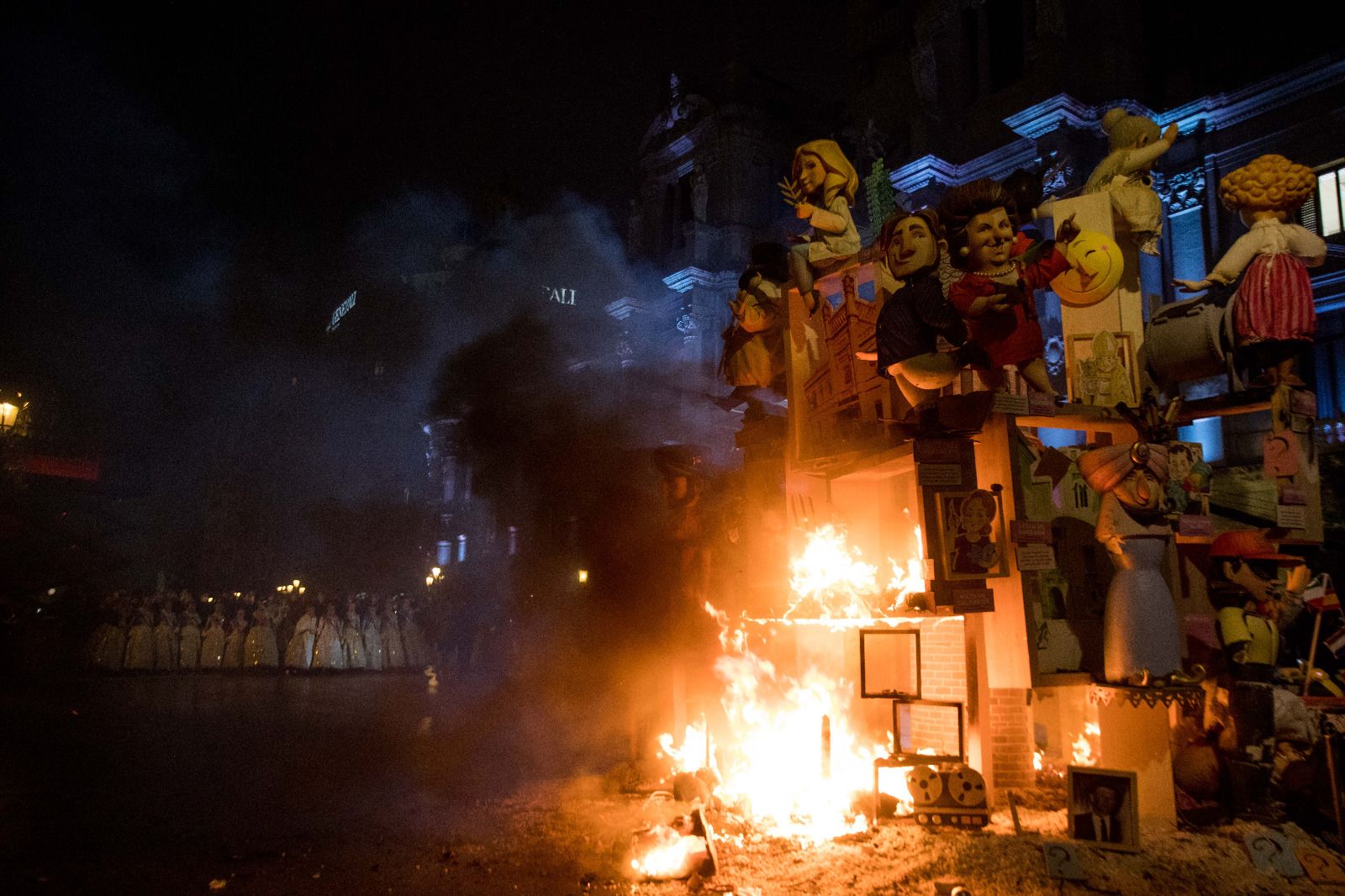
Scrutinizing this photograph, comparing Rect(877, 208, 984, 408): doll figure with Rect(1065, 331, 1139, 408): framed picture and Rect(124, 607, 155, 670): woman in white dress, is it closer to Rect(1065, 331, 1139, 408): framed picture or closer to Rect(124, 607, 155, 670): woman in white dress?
Rect(1065, 331, 1139, 408): framed picture

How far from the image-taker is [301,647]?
877 inches

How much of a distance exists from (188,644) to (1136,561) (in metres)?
21.9

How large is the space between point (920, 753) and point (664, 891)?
272 centimetres

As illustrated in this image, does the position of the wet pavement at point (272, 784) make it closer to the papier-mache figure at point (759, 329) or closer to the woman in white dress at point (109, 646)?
the woman in white dress at point (109, 646)

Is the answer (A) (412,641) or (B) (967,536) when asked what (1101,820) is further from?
(A) (412,641)

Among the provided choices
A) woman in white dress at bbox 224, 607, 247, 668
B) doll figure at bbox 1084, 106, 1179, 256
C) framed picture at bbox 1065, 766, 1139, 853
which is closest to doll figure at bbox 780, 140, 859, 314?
doll figure at bbox 1084, 106, 1179, 256

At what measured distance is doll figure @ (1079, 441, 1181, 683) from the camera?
6938mm

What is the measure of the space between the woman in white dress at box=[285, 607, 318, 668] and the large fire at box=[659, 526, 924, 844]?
15.5m

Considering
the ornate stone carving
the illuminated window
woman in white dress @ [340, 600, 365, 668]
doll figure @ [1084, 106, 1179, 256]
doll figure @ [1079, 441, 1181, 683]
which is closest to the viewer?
doll figure @ [1079, 441, 1181, 683]

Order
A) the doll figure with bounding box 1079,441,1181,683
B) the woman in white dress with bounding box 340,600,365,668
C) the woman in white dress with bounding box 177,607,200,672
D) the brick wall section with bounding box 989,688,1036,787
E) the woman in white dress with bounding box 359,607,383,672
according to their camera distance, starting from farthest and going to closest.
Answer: the woman in white dress with bounding box 359,607,383,672 → the woman in white dress with bounding box 340,600,365,668 → the woman in white dress with bounding box 177,607,200,672 → the brick wall section with bounding box 989,688,1036,787 → the doll figure with bounding box 1079,441,1181,683

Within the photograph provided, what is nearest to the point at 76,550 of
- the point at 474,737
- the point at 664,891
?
the point at 474,737

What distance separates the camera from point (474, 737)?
13172 mm

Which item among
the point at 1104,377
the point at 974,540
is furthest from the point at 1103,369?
the point at 974,540

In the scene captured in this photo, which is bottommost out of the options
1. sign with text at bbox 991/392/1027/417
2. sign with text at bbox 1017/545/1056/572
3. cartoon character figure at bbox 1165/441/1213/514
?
sign with text at bbox 1017/545/1056/572
